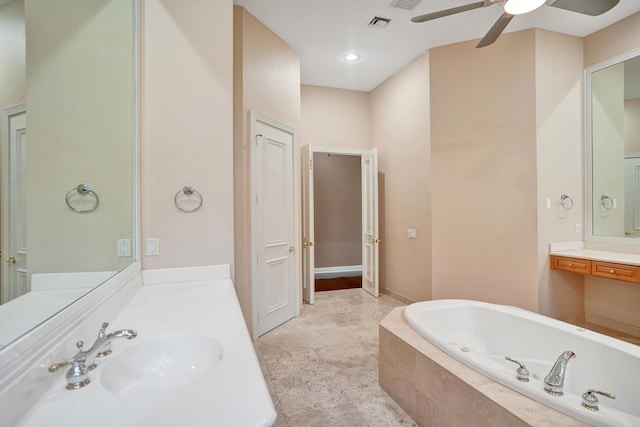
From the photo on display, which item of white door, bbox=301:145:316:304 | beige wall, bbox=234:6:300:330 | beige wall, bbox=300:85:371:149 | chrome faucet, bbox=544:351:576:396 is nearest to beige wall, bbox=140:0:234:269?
beige wall, bbox=234:6:300:330

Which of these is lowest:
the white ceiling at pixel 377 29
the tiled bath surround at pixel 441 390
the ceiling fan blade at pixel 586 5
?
the tiled bath surround at pixel 441 390

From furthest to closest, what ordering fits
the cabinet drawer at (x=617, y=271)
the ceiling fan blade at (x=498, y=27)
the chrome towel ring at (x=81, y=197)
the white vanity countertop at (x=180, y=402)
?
the cabinet drawer at (x=617, y=271) → the ceiling fan blade at (x=498, y=27) → the chrome towel ring at (x=81, y=197) → the white vanity countertop at (x=180, y=402)

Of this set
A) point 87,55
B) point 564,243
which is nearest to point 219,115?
point 87,55

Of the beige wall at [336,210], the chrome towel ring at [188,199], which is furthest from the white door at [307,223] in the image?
the chrome towel ring at [188,199]

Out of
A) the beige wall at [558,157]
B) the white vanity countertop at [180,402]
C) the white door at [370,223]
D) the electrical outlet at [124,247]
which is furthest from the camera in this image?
the white door at [370,223]

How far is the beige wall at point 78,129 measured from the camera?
0.85m

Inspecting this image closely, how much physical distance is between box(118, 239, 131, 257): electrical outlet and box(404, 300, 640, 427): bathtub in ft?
5.81

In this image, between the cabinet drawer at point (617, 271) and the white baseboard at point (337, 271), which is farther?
the white baseboard at point (337, 271)

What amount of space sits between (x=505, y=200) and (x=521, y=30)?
69.2 inches

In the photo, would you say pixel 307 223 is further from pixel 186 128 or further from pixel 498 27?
pixel 498 27

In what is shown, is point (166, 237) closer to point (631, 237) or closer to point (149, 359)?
point (149, 359)

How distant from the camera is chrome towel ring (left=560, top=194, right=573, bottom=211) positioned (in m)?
3.22

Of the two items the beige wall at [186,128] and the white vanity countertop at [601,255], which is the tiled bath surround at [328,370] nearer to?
the beige wall at [186,128]

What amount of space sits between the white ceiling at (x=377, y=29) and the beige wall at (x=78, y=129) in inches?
65.7
